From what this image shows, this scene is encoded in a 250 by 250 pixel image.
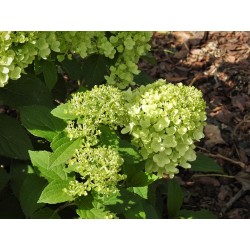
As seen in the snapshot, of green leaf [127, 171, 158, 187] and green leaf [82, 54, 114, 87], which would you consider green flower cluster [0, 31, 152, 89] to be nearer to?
green leaf [82, 54, 114, 87]

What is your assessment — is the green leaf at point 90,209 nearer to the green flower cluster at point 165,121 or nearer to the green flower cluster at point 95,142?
the green flower cluster at point 95,142

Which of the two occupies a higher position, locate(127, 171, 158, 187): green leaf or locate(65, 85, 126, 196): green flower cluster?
locate(65, 85, 126, 196): green flower cluster

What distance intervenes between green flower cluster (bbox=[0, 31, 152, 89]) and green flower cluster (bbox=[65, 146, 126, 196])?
55 centimetres

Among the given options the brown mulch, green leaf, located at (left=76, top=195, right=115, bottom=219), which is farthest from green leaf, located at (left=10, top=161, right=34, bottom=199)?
the brown mulch

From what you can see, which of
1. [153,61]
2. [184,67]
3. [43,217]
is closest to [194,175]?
[153,61]

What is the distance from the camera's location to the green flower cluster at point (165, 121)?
217 centimetres

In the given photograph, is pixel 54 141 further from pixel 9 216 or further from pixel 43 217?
pixel 9 216

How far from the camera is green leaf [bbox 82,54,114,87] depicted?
9.27 ft

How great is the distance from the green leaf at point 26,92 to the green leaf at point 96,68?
0.88ft

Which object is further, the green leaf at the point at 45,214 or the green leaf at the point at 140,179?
the green leaf at the point at 45,214

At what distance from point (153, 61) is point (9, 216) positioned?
1.19 metres

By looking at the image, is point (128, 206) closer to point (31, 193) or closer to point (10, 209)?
point (31, 193)

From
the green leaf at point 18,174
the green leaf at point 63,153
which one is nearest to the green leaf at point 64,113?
the green leaf at point 63,153

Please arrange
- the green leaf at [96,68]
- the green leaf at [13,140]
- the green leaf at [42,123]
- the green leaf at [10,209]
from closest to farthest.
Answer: the green leaf at [42,123] → the green leaf at [13,140] → the green leaf at [10,209] → the green leaf at [96,68]
